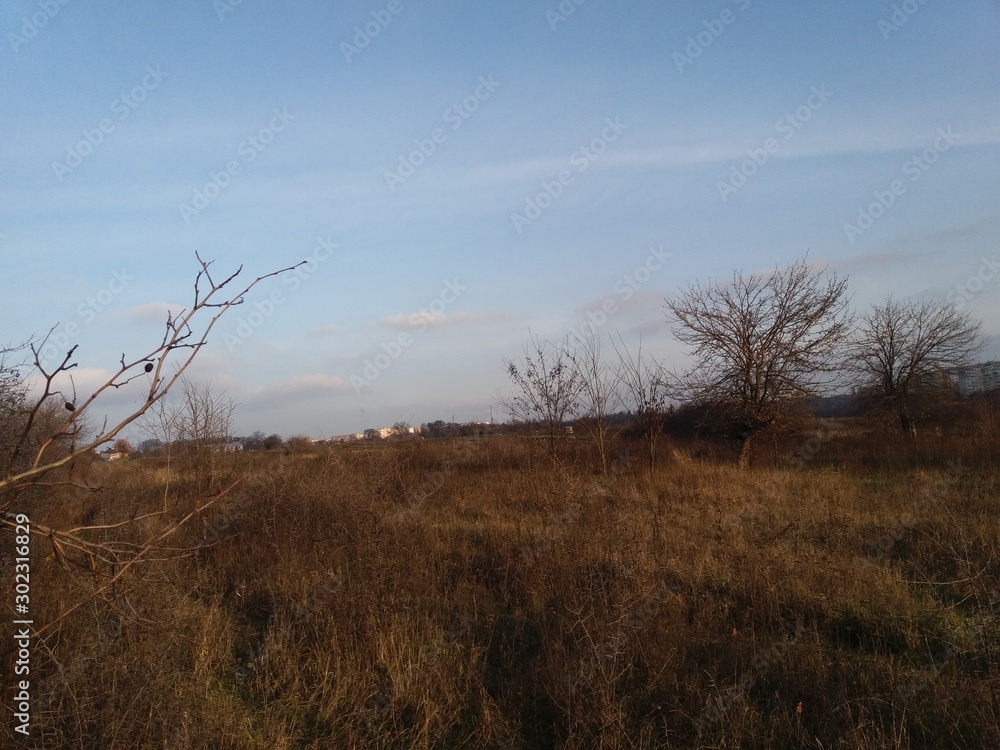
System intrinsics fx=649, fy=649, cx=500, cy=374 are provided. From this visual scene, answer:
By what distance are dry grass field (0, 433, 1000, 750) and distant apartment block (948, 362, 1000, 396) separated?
58.9 feet

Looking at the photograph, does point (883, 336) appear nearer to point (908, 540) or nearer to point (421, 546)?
point (908, 540)

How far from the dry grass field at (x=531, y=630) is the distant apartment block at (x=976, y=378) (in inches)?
707

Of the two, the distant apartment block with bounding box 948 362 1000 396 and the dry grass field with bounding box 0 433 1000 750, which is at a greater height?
the distant apartment block with bounding box 948 362 1000 396

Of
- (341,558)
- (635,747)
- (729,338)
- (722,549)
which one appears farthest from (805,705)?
(729,338)

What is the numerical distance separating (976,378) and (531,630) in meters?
28.4

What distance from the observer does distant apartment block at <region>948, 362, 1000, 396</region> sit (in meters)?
23.9

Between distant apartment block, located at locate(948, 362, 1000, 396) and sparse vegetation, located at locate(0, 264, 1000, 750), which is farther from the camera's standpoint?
distant apartment block, located at locate(948, 362, 1000, 396)

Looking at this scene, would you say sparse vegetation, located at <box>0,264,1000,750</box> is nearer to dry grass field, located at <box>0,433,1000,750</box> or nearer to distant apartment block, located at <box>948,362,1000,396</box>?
dry grass field, located at <box>0,433,1000,750</box>

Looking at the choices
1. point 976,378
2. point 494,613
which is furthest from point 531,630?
point 976,378

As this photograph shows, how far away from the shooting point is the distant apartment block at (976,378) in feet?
78.4

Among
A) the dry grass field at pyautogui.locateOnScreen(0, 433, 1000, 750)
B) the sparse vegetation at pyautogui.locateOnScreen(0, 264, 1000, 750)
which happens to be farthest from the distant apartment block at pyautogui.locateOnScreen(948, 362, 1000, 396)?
the dry grass field at pyautogui.locateOnScreen(0, 433, 1000, 750)

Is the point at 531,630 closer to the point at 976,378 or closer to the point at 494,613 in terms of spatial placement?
the point at 494,613

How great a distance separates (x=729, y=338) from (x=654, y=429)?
140 inches

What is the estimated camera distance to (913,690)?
3846 mm
